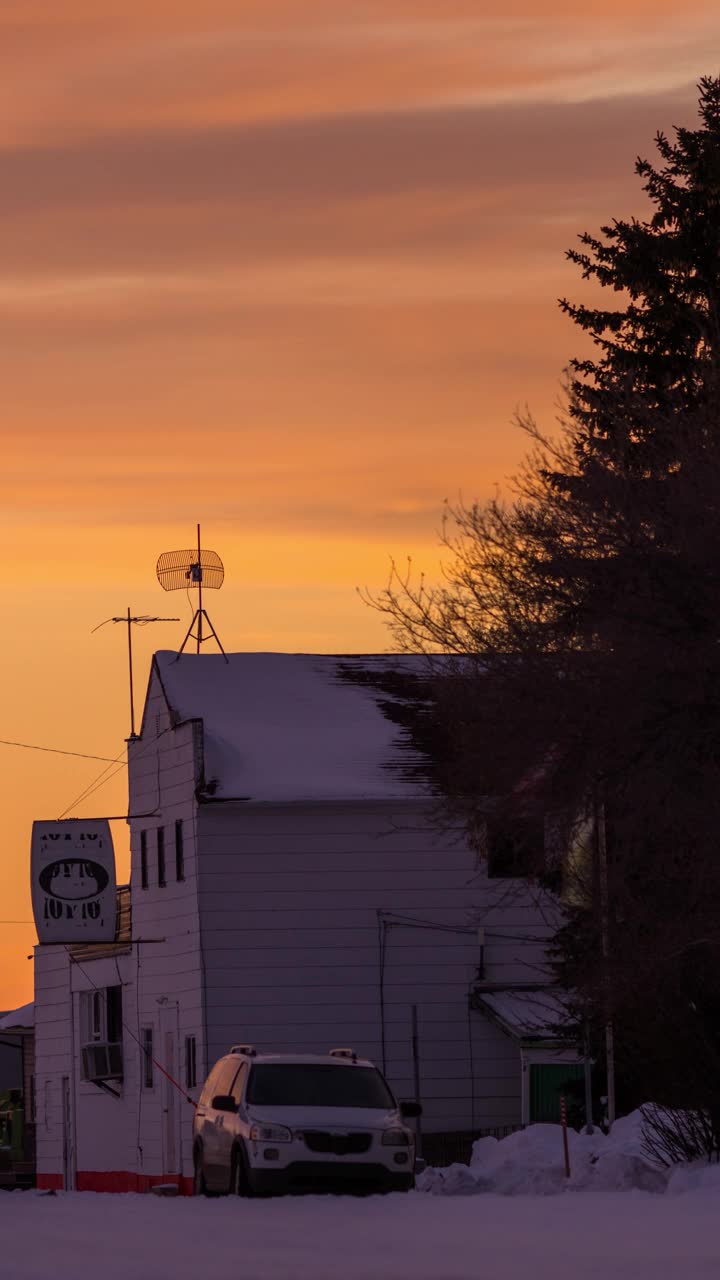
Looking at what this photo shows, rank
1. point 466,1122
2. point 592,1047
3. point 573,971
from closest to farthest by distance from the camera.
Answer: point 573,971 → point 592,1047 → point 466,1122

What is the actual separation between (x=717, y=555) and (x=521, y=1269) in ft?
38.3

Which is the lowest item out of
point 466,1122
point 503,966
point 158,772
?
point 466,1122

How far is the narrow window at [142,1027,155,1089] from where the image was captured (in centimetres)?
4628

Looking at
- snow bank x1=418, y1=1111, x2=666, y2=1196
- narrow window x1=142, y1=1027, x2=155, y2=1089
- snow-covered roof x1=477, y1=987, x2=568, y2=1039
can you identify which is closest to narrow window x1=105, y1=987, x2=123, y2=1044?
narrow window x1=142, y1=1027, x2=155, y2=1089

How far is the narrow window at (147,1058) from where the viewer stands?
152 ft

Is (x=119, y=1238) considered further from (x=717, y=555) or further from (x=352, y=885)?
(x=352, y=885)

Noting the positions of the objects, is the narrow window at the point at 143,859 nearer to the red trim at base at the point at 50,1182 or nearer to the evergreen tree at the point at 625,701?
the red trim at base at the point at 50,1182

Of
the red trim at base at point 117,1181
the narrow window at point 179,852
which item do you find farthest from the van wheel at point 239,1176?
the narrow window at point 179,852

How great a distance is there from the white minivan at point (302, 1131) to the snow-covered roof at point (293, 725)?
17894mm

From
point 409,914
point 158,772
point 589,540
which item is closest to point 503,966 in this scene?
point 409,914

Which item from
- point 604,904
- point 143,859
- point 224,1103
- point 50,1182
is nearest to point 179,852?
point 143,859

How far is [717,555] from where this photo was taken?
24.1 m

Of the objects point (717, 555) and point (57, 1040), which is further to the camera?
point (57, 1040)

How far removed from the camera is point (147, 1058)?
46.3 m
